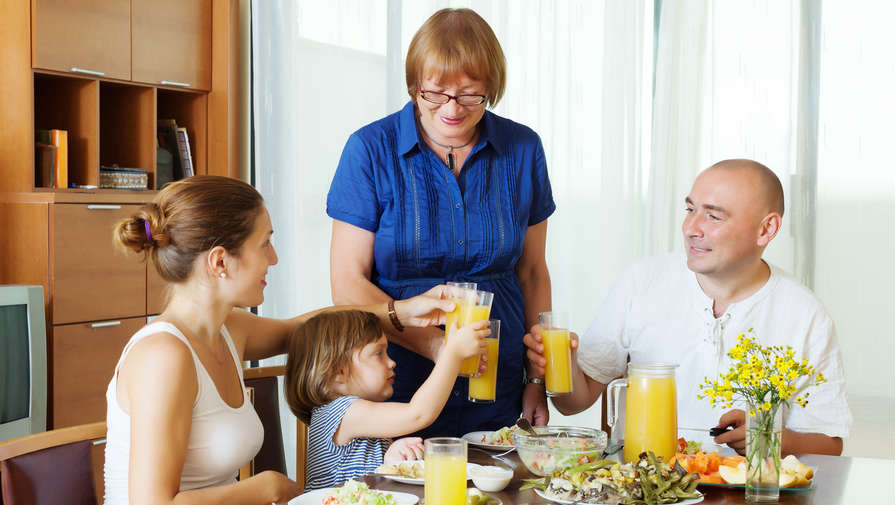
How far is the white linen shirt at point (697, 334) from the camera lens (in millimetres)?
2049

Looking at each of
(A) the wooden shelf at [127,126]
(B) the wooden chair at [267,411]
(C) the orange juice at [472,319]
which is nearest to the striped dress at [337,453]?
(C) the orange juice at [472,319]

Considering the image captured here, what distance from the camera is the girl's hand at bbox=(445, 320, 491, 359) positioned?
6.00 feet

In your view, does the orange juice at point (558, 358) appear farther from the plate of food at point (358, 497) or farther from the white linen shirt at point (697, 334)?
the plate of food at point (358, 497)

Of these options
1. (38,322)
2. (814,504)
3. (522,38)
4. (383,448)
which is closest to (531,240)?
(383,448)

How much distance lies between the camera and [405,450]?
176cm

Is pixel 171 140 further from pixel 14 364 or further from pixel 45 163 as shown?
pixel 14 364

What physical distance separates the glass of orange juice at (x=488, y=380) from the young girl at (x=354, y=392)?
9 cm

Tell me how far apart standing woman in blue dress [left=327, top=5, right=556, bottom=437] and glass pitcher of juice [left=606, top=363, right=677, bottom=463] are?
55 centimetres

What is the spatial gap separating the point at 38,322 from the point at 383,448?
2066 millimetres

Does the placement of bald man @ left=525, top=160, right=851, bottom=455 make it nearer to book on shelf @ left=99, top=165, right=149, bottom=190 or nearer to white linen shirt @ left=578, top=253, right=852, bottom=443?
white linen shirt @ left=578, top=253, right=852, bottom=443

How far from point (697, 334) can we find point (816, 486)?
2.07 feet

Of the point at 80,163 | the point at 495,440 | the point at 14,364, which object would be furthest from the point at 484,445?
the point at 80,163

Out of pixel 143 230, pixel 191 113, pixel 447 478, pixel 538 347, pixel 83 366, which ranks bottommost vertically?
pixel 83 366

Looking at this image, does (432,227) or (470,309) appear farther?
(432,227)
